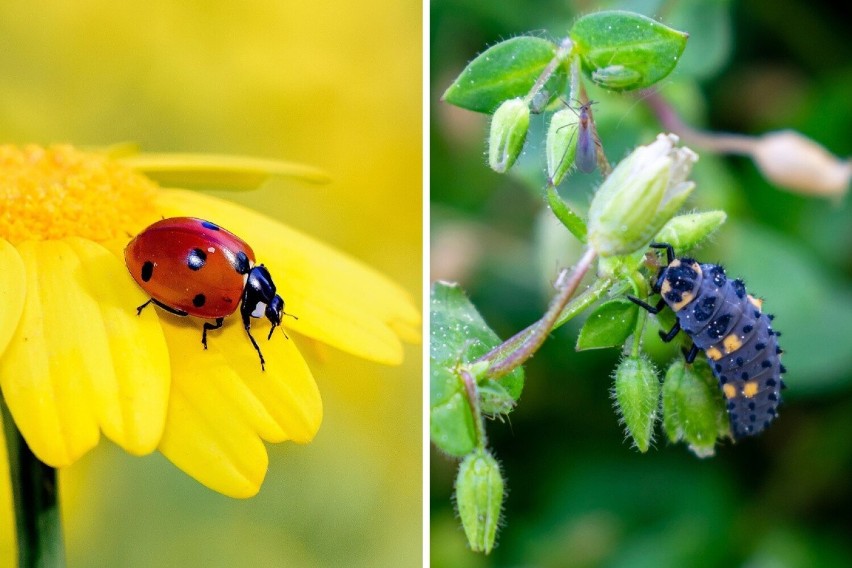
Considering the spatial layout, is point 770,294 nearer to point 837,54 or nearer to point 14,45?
point 837,54

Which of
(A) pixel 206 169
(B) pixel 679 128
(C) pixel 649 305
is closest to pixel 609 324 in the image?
(C) pixel 649 305

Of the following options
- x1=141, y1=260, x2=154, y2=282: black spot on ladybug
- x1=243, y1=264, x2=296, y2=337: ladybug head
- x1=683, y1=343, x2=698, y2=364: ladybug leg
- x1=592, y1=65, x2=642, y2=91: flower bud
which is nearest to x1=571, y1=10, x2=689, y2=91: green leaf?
x1=592, y1=65, x2=642, y2=91: flower bud

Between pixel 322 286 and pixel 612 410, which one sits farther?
pixel 612 410

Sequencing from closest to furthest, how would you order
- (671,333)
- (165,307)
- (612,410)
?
(165,307) → (671,333) → (612,410)

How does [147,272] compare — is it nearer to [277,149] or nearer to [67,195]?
[67,195]

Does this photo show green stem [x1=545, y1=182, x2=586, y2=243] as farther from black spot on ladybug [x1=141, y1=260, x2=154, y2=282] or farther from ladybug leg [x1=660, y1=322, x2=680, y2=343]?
black spot on ladybug [x1=141, y1=260, x2=154, y2=282]

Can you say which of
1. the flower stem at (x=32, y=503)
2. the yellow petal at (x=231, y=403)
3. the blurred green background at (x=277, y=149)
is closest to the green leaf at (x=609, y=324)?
the blurred green background at (x=277, y=149)
